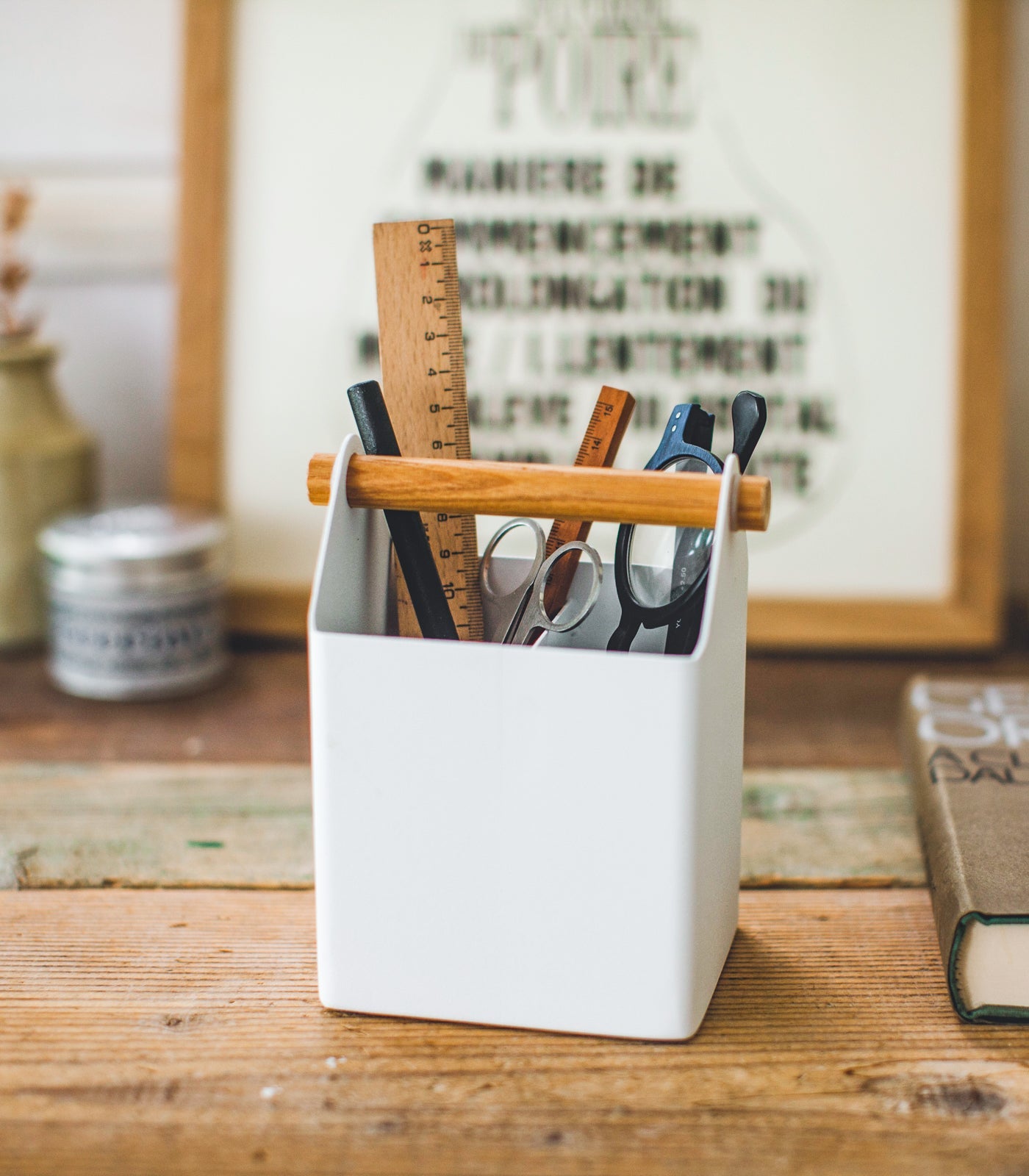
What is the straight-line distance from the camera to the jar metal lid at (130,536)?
2.35 feet

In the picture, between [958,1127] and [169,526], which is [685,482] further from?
[169,526]

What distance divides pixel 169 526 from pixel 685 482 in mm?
465

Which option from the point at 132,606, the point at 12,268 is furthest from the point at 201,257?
the point at 132,606

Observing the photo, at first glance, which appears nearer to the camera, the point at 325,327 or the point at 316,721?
the point at 316,721

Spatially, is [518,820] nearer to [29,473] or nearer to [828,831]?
[828,831]

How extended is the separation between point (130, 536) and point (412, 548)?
0.38 meters

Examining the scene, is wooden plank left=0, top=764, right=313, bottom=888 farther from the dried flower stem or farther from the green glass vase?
the dried flower stem

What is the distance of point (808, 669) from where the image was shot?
0.78 m

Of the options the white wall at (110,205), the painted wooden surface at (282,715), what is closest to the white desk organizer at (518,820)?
the painted wooden surface at (282,715)

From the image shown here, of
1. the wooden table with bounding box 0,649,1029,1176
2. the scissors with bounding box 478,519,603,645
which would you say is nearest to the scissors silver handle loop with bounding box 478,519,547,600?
the scissors with bounding box 478,519,603,645

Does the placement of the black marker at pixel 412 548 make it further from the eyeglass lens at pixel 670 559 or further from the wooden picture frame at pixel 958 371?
the wooden picture frame at pixel 958 371

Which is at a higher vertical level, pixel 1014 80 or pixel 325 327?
pixel 1014 80

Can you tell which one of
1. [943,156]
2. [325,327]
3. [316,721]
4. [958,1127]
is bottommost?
[958,1127]

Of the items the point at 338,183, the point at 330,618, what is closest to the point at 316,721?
the point at 330,618
